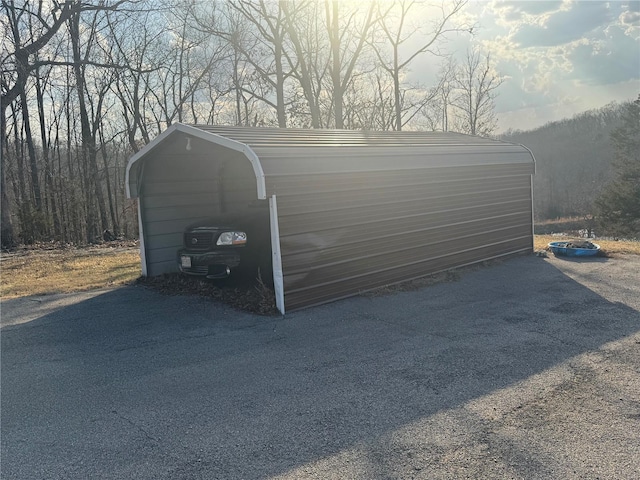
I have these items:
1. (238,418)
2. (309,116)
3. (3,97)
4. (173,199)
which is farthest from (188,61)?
(238,418)

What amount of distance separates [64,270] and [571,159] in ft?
246

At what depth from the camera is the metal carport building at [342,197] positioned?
6.56 metres

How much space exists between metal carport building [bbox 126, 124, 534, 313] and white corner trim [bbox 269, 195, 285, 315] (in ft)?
0.04

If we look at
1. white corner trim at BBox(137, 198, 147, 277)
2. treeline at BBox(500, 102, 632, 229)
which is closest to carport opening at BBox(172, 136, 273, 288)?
white corner trim at BBox(137, 198, 147, 277)

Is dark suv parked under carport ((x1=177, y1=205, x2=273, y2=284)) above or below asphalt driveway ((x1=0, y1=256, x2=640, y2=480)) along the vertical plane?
above

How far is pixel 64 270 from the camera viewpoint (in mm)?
11078

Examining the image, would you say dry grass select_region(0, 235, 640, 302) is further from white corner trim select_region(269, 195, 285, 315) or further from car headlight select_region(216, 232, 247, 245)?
car headlight select_region(216, 232, 247, 245)

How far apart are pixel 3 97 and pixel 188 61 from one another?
1040cm

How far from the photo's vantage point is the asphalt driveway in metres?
3.04

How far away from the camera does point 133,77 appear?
2392 cm

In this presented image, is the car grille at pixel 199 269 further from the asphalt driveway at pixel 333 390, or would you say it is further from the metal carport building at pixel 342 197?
the metal carport building at pixel 342 197

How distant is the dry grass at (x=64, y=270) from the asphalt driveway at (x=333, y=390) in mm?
1959

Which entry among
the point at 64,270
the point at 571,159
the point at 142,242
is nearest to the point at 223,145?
the point at 142,242

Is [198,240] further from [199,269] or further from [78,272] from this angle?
[78,272]
